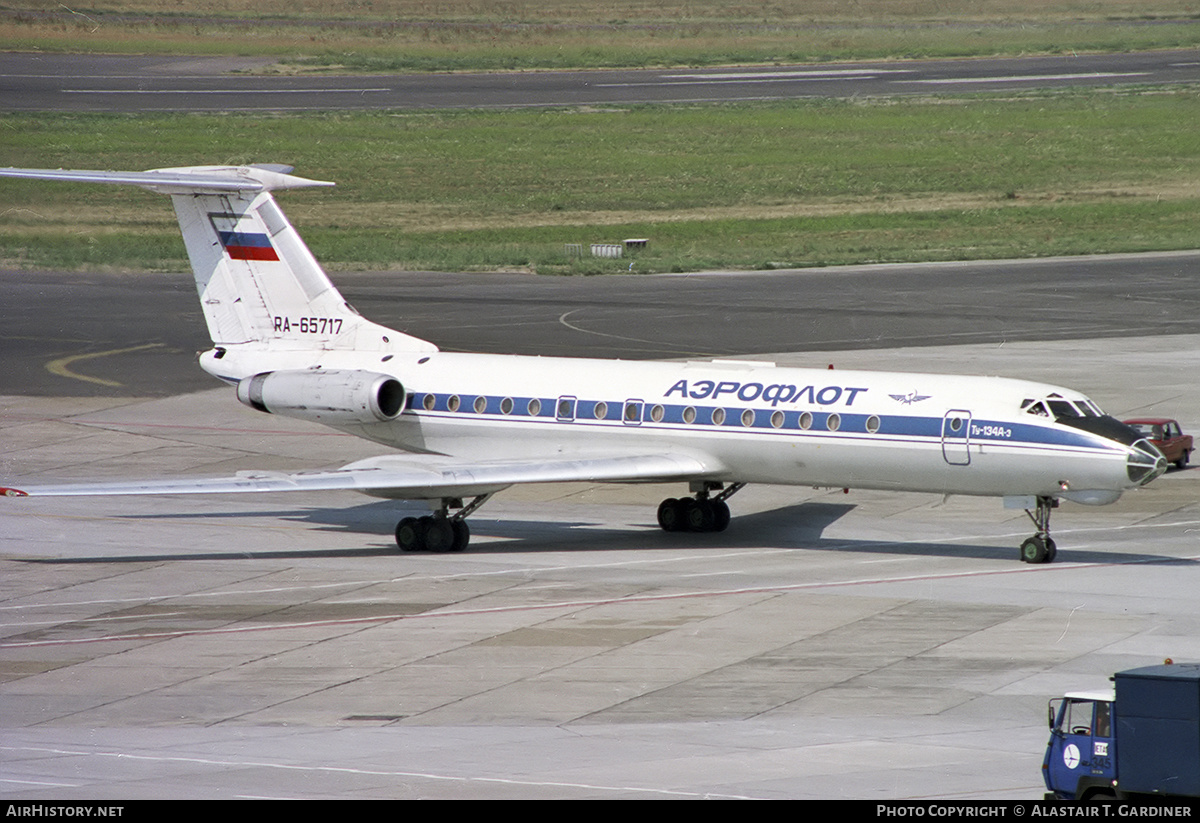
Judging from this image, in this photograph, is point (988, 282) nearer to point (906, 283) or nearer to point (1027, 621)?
point (906, 283)

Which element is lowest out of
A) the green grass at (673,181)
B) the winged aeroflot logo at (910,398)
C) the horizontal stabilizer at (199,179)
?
the winged aeroflot logo at (910,398)

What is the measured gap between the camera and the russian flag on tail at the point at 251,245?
32562 millimetres

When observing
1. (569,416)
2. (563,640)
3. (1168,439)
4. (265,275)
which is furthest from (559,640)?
(1168,439)

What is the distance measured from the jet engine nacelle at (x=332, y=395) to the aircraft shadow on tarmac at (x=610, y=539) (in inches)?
87.2

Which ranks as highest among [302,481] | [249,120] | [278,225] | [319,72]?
[319,72]

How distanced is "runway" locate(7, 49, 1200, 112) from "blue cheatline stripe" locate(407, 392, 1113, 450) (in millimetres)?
68035

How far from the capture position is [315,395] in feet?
101

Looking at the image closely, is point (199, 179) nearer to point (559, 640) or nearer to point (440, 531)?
point (440, 531)

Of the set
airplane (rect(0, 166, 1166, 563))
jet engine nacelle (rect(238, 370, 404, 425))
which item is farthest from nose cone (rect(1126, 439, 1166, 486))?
jet engine nacelle (rect(238, 370, 404, 425))

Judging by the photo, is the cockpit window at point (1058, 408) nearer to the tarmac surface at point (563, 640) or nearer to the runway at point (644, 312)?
the tarmac surface at point (563, 640)

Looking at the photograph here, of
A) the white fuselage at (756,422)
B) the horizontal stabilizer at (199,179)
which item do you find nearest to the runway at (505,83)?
the horizontal stabilizer at (199,179)

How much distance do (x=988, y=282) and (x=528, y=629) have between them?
41842mm
